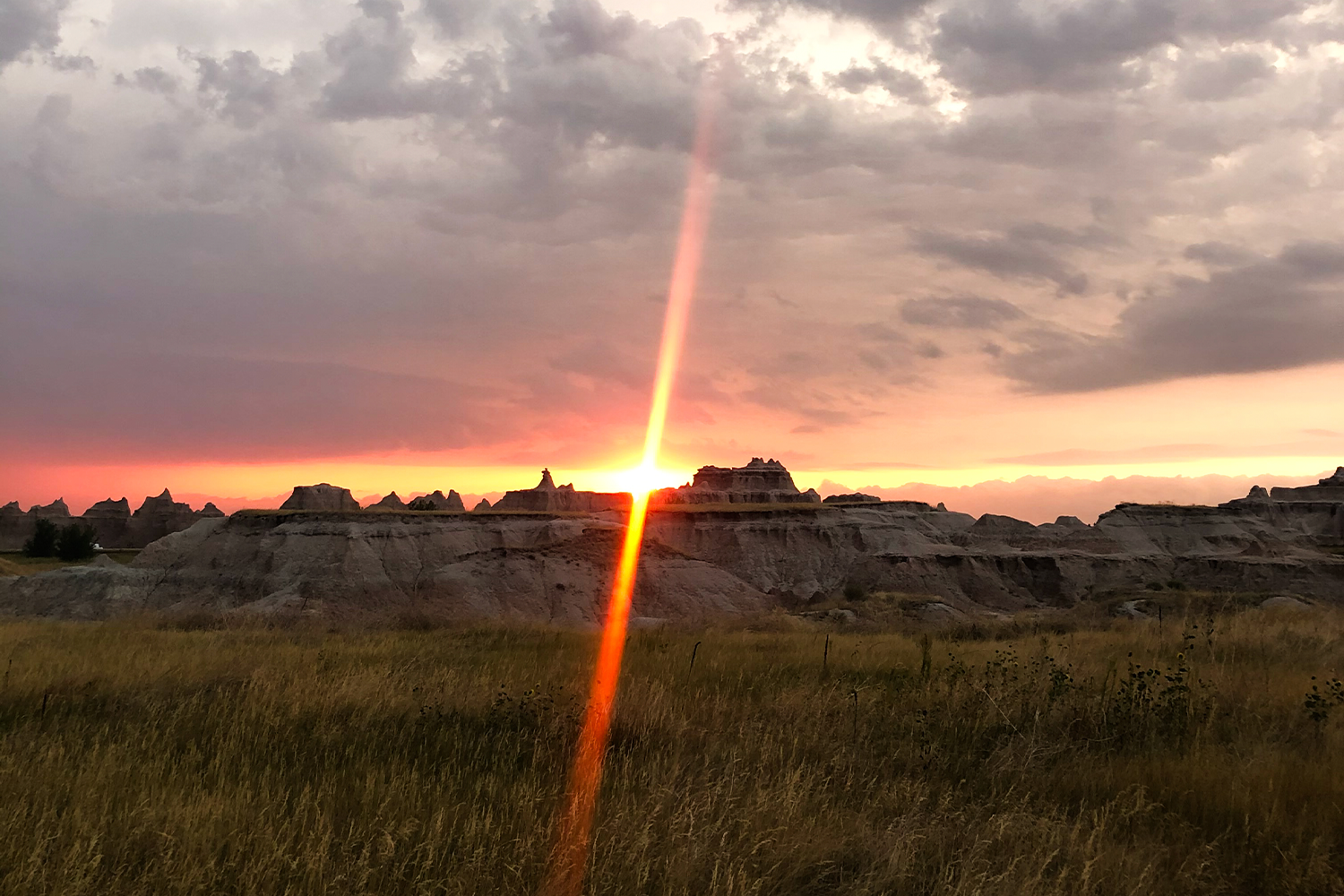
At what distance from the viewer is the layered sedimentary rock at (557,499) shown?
115m

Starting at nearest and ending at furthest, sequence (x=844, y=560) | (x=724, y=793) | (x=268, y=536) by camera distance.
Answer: (x=724, y=793)
(x=268, y=536)
(x=844, y=560)

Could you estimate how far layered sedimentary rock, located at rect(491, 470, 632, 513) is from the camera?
4515 inches

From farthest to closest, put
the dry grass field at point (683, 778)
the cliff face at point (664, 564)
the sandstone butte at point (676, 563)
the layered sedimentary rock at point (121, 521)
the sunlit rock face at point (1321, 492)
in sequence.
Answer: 1. the layered sedimentary rock at point (121, 521)
2. the sunlit rock face at point (1321, 492)
3. the cliff face at point (664, 564)
4. the sandstone butte at point (676, 563)
5. the dry grass field at point (683, 778)

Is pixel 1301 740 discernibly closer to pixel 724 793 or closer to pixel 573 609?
pixel 724 793

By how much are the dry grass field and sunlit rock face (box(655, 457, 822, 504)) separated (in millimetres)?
104852

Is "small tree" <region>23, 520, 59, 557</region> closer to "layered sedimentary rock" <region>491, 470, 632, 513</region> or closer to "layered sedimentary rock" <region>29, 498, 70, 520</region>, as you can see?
"layered sedimentary rock" <region>29, 498, 70, 520</region>

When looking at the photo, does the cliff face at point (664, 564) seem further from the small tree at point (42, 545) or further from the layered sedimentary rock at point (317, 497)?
the small tree at point (42, 545)

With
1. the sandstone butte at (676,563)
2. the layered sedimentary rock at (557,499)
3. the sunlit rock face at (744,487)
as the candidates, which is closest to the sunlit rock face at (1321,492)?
the sandstone butte at (676,563)

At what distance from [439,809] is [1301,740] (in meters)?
7.43

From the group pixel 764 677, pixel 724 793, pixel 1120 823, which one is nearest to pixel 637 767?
pixel 724 793

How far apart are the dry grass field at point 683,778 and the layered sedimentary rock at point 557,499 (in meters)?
101

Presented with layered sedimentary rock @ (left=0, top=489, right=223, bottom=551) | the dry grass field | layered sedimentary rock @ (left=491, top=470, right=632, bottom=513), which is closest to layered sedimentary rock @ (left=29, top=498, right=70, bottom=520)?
layered sedimentary rock @ (left=0, top=489, right=223, bottom=551)

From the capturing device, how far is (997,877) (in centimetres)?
430

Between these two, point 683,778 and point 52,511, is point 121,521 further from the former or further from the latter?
point 683,778
